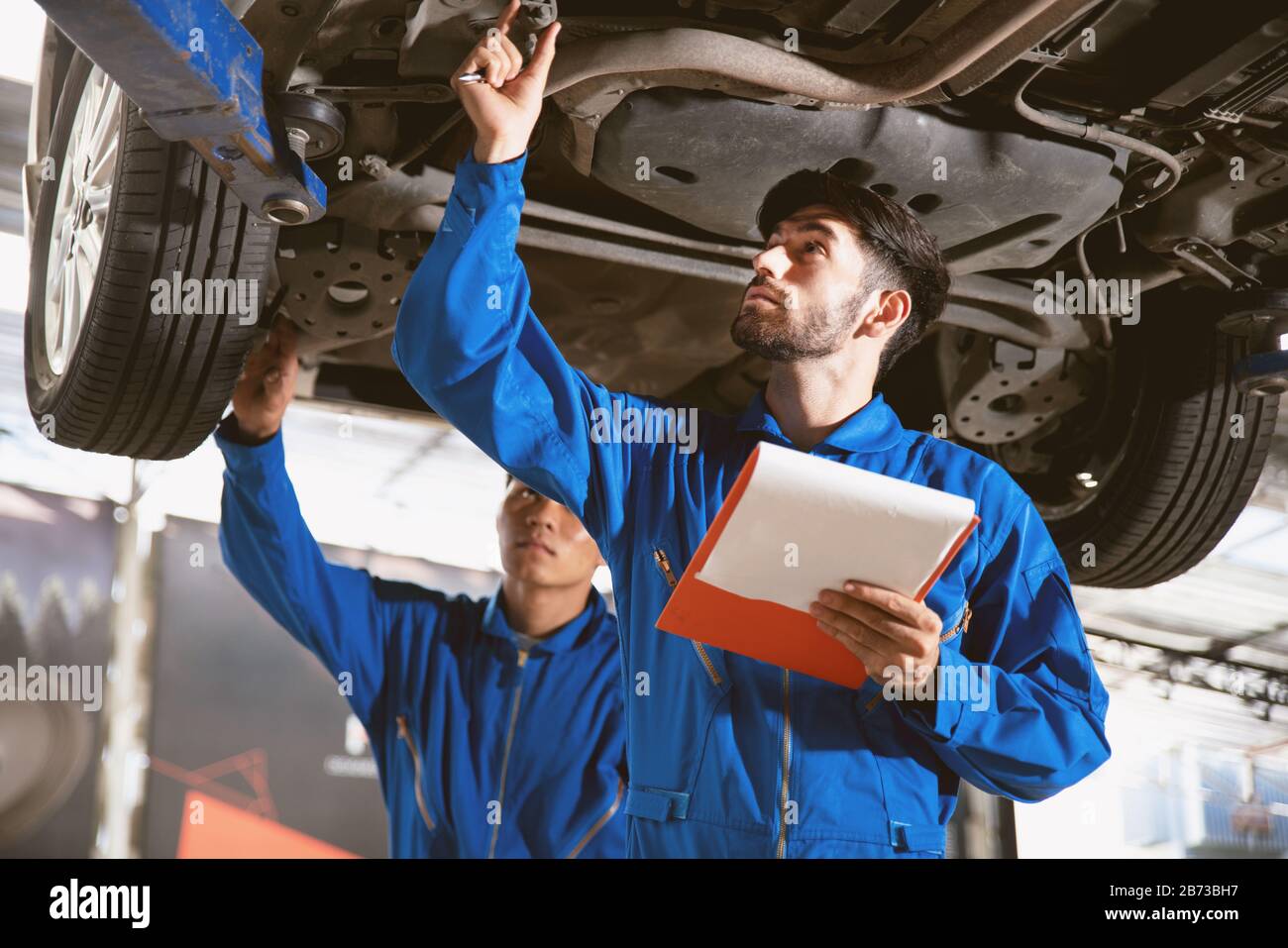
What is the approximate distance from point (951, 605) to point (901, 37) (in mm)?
900

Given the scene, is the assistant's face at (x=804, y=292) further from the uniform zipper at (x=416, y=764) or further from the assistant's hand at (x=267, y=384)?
the uniform zipper at (x=416, y=764)

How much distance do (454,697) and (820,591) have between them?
1.59 metres

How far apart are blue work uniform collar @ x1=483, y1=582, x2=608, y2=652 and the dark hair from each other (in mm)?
1187

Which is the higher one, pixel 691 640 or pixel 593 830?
pixel 691 640

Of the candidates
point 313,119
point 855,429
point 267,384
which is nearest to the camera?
point 855,429

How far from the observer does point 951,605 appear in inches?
59.6

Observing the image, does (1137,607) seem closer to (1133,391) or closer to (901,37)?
(1133,391)

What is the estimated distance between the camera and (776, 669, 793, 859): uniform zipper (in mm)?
1383

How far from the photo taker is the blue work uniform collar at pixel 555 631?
9.16 ft

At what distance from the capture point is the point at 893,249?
181 centimetres

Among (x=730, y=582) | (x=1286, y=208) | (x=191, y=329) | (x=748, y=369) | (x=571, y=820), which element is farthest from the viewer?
(x=748, y=369)

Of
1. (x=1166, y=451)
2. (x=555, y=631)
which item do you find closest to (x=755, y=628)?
(x=555, y=631)

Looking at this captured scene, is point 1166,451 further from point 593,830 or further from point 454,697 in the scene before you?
point 454,697
